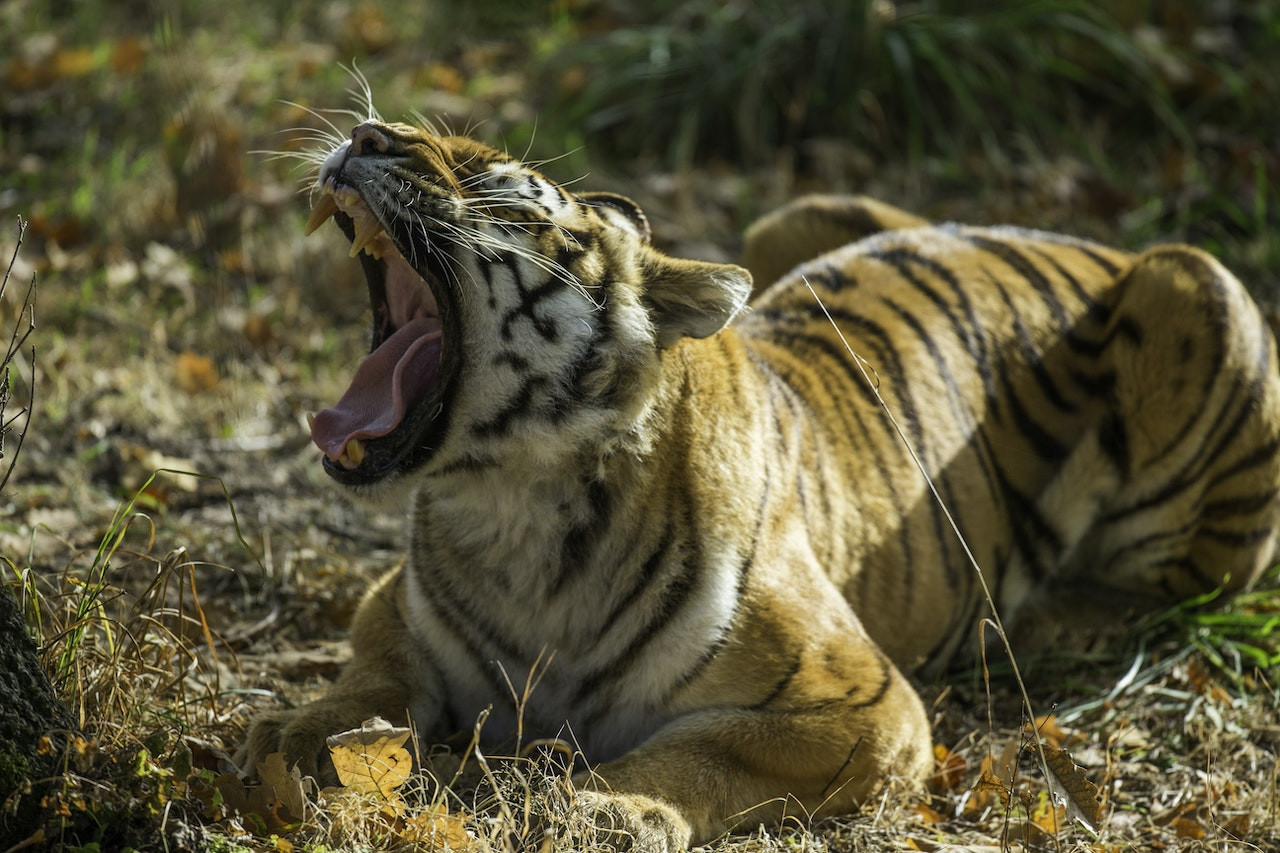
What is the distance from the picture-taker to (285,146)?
A: 697 cm

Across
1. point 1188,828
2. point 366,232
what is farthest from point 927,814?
point 366,232

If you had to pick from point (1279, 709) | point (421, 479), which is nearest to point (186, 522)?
point (421, 479)

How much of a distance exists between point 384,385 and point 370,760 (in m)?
0.86

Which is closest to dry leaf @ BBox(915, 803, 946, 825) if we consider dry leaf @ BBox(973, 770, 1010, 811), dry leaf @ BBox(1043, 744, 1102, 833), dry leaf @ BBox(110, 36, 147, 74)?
dry leaf @ BBox(973, 770, 1010, 811)

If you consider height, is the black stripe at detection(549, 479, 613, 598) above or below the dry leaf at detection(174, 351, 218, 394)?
above

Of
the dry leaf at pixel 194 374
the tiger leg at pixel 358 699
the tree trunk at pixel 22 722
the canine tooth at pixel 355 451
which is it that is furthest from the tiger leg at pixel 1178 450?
the dry leaf at pixel 194 374

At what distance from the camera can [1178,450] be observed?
417 cm

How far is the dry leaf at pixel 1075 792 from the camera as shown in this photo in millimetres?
2812

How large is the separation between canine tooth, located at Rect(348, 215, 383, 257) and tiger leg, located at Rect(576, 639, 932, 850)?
1.24 metres

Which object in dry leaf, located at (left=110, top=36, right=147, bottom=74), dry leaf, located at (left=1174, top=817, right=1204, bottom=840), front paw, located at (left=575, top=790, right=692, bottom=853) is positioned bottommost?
dry leaf, located at (left=1174, top=817, right=1204, bottom=840)

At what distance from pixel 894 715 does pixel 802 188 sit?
4.43 m

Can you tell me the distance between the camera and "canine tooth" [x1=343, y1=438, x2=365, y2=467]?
2.94m

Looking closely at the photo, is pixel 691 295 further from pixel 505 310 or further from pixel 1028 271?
pixel 1028 271

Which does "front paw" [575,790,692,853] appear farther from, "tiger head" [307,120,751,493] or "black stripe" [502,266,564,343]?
"black stripe" [502,266,564,343]
